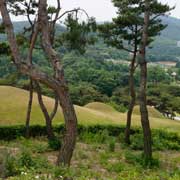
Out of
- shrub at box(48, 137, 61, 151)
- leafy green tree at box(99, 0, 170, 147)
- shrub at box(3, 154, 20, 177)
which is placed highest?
leafy green tree at box(99, 0, 170, 147)

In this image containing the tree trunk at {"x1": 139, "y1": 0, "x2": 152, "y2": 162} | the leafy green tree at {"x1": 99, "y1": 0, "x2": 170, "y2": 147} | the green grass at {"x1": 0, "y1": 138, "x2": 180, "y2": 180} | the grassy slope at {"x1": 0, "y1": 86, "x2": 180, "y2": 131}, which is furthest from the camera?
the grassy slope at {"x1": 0, "y1": 86, "x2": 180, "y2": 131}

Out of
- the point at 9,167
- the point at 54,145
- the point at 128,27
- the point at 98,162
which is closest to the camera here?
the point at 9,167

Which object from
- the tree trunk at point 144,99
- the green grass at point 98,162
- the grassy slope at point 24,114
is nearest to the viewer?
the green grass at point 98,162

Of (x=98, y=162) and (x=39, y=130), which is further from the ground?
(x=98, y=162)

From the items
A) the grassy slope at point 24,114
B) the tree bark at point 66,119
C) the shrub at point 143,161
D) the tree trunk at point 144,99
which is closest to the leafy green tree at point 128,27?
the tree trunk at point 144,99

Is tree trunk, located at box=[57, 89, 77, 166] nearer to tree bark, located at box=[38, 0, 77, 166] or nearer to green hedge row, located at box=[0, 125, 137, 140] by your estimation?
tree bark, located at box=[38, 0, 77, 166]

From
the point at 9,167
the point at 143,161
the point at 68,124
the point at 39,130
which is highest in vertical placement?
the point at 68,124

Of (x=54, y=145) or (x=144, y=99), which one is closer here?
(x=144, y=99)

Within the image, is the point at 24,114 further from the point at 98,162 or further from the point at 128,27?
the point at 98,162

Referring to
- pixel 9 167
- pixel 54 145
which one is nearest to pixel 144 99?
pixel 54 145

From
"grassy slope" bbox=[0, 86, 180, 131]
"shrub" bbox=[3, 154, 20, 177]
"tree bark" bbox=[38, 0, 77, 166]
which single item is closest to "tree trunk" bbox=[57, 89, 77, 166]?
"tree bark" bbox=[38, 0, 77, 166]

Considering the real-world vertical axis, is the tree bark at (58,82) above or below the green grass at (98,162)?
above

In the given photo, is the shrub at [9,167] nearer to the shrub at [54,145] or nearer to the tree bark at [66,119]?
the tree bark at [66,119]

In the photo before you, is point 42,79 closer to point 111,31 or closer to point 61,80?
point 61,80
